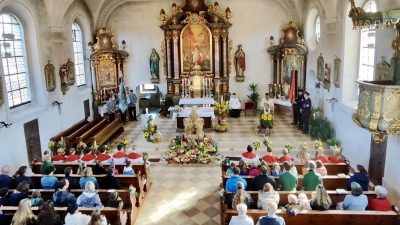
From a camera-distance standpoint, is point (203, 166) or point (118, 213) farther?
point (203, 166)

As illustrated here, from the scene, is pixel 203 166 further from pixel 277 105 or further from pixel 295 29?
pixel 295 29

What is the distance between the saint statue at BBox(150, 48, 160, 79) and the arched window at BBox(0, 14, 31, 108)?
24.9 feet

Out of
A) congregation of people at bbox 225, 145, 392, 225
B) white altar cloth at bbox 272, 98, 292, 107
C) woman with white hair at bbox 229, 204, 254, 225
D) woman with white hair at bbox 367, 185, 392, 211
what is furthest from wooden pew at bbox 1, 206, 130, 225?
white altar cloth at bbox 272, 98, 292, 107

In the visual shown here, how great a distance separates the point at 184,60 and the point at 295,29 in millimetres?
5968

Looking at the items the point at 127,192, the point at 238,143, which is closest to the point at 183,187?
the point at 127,192

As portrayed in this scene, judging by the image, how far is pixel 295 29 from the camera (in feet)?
60.3

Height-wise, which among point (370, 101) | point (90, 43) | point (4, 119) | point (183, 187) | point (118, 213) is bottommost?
point (183, 187)

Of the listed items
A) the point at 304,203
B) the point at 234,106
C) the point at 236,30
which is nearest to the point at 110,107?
the point at 234,106

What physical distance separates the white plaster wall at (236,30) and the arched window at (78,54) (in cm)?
237

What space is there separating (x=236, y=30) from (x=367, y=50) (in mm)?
8802

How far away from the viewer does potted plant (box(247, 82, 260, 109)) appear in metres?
19.4

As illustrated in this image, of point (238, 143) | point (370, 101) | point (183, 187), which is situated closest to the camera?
point (370, 101)

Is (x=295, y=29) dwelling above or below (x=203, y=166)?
Answer: above

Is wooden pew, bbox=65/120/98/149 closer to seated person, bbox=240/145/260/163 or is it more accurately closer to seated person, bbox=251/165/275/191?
seated person, bbox=240/145/260/163
